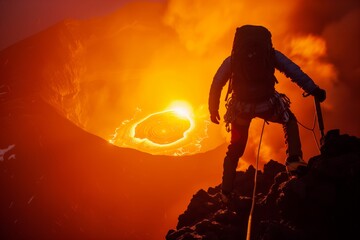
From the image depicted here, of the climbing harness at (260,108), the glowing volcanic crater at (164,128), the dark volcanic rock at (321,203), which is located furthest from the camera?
the glowing volcanic crater at (164,128)

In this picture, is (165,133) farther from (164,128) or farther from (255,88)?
(255,88)

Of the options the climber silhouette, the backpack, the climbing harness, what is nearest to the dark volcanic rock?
the climber silhouette

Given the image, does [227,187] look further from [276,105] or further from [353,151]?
[353,151]

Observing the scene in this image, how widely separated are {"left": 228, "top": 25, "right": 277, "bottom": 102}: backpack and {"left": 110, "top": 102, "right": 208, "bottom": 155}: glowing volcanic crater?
42.5 m

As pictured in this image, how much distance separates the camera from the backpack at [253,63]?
5.32 metres

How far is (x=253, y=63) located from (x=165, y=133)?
48.4m

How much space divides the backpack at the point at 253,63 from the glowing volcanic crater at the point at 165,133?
4255cm

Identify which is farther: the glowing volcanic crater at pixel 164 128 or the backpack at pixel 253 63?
the glowing volcanic crater at pixel 164 128

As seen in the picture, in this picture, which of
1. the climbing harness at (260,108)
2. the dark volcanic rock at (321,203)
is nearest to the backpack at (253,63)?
the climbing harness at (260,108)

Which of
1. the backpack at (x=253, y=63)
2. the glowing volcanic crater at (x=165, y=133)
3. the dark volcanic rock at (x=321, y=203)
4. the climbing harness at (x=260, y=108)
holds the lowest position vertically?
the dark volcanic rock at (x=321, y=203)

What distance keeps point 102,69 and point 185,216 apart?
6383 centimetres

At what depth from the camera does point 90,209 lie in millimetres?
37594

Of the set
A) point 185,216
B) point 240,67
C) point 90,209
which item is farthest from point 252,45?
point 90,209

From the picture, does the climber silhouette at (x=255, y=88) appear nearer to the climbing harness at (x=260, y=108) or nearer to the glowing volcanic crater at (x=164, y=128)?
the climbing harness at (x=260, y=108)
